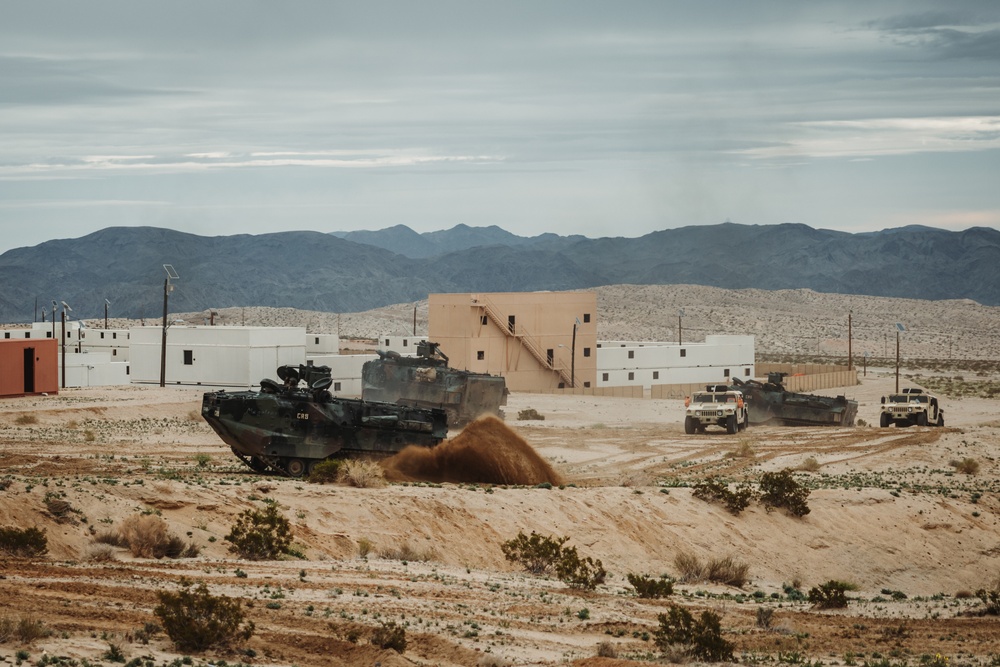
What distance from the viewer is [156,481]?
23.5 metres

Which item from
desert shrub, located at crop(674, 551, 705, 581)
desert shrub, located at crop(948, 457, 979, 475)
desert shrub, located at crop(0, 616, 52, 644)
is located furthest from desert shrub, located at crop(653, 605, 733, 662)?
desert shrub, located at crop(948, 457, 979, 475)

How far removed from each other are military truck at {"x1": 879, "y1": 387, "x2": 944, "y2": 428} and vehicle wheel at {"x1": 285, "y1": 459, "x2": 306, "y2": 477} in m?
33.1

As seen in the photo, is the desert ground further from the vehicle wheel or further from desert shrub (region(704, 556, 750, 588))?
the vehicle wheel

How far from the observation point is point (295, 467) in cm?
2858

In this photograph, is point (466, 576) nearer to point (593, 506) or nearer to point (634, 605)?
point (634, 605)

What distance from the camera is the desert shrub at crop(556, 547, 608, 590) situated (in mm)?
20312

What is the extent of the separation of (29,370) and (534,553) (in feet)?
130

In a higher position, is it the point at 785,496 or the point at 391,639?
the point at 391,639

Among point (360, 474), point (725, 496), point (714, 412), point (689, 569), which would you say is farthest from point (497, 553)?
point (714, 412)

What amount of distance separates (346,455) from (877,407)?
47.2 m

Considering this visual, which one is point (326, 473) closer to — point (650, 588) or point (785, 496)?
point (650, 588)

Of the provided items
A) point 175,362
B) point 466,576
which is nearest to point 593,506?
point 466,576

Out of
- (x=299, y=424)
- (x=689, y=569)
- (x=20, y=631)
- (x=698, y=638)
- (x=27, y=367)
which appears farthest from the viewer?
(x=27, y=367)

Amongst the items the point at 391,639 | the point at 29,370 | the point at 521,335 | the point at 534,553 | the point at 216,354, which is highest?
the point at 521,335
